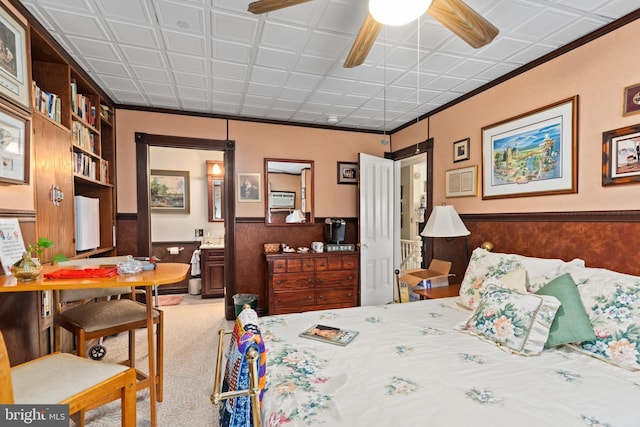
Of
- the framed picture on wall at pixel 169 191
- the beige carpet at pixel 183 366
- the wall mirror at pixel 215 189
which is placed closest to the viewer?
the beige carpet at pixel 183 366

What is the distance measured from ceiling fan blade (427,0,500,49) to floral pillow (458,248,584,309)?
4.69 ft

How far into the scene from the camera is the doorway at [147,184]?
3.57 metres

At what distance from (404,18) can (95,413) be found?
295cm

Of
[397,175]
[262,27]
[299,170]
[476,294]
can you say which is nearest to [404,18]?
[262,27]

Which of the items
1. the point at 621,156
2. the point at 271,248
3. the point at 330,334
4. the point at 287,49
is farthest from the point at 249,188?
the point at 621,156

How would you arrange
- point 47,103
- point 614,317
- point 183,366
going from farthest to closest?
point 183,366, point 47,103, point 614,317

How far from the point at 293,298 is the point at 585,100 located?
3292 millimetres

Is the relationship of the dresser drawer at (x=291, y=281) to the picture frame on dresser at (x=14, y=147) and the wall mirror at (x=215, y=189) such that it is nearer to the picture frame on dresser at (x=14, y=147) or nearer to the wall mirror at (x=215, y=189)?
the wall mirror at (x=215, y=189)

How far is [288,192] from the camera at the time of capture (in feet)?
13.6

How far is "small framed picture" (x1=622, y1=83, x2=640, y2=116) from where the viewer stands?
6.01 ft

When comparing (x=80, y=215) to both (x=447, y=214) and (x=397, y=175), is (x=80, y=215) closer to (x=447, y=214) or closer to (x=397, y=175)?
(x=447, y=214)

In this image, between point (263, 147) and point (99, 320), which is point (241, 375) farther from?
point (263, 147)

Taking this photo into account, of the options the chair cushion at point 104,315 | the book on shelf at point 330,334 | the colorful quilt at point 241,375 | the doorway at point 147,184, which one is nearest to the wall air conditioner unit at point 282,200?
the doorway at point 147,184

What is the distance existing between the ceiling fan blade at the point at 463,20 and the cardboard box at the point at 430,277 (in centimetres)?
206
